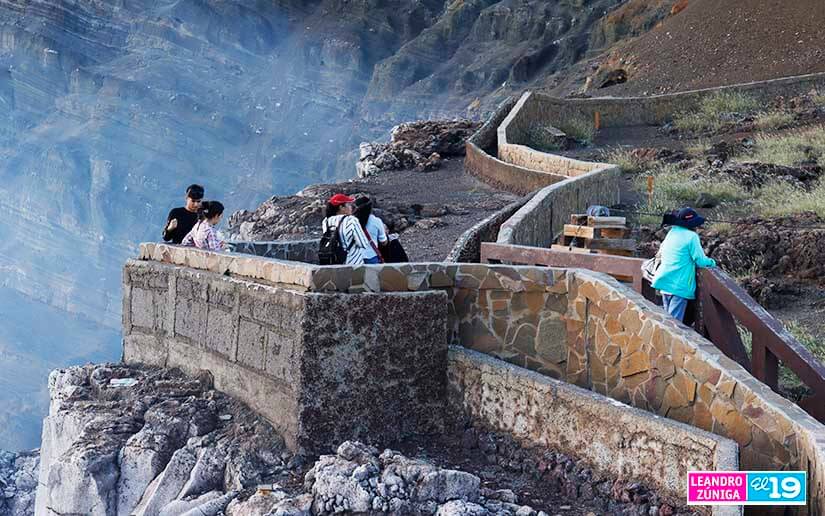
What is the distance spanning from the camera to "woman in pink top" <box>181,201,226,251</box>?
10.1 m

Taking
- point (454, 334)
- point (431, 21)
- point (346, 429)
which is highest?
point (431, 21)

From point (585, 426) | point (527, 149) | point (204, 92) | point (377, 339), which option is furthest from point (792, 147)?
point (204, 92)

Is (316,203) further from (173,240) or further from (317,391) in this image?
(317,391)

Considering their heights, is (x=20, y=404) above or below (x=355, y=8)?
below

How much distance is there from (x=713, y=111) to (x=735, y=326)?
79.8 ft

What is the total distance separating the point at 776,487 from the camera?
6285 mm

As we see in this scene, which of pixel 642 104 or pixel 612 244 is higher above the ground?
pixel 642 104

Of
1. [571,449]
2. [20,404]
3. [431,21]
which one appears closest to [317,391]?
[571,449]

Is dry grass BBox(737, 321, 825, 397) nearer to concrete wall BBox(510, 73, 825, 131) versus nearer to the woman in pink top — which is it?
the woman in pink top

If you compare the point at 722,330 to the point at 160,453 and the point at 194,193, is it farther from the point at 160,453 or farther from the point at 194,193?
the point at 194,193

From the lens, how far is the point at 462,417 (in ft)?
27.2

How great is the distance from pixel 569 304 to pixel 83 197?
9914 centimetres

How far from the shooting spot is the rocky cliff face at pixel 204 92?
3221 inches

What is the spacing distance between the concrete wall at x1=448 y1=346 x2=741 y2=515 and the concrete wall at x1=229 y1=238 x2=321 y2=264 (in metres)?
4.34
